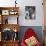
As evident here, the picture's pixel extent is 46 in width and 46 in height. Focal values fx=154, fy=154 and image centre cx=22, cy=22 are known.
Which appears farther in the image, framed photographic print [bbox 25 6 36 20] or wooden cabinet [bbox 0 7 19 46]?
framed photographic print [bbox 25 6 36 20]

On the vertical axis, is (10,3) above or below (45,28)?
above

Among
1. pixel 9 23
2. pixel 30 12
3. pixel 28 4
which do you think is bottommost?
pixel 9 23

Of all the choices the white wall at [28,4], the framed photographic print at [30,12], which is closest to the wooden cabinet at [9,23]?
the white wall at [28,4]

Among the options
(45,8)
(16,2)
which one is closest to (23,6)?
(16,2)

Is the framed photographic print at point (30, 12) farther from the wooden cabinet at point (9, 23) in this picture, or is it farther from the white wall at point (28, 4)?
the wooden cabinet at point (9, 23)

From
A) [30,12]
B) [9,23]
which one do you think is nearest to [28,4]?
[30,12]

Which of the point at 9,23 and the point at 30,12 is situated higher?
the point at 30,12

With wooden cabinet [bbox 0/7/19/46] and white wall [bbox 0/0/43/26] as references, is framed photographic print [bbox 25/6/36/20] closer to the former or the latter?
white wall [bbox 0/0/43/26]

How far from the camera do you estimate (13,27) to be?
5004mm

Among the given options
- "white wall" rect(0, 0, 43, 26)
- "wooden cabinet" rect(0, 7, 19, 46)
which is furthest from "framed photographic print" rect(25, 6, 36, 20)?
"wooden cabinet" rect(0, 7, 19, 46)

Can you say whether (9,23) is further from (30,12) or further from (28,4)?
(28,4)

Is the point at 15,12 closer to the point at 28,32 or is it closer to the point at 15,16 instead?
the point at 15,16

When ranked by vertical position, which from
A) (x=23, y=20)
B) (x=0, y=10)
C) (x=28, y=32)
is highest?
(x=0, y=10)

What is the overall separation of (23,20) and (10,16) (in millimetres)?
448
